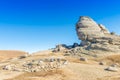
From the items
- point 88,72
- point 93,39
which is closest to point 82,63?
point 88,72

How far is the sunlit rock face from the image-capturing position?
82312mm

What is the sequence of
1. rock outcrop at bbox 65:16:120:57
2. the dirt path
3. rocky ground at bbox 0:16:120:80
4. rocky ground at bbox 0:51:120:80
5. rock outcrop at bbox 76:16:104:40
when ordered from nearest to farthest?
rocky ground at bbox 0:51:120:80 → the dirt path → rocky ground at bbox 0:16:120:80 → rock outcrop at bbox 65:16:120:57 → rock outcrop at bbox 76:16:104:40

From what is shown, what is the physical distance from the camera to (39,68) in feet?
162

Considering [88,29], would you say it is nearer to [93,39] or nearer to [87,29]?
[87,29]

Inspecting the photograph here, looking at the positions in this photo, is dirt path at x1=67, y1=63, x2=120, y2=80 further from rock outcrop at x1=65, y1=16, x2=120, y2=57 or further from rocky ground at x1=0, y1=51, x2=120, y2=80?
rock outcrop at x1=65, y1=16, x2=120, y2=57

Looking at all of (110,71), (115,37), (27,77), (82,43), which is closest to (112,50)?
(115,37)

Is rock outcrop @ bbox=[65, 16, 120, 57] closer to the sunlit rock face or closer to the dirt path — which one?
the sunlit rock face

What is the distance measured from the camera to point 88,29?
276ft

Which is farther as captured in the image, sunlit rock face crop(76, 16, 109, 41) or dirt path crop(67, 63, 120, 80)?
sunlit rock face crop(76, 16, 109, 41)

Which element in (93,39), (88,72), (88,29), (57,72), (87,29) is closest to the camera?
(57,72)

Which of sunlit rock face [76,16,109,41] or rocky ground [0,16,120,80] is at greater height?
sunlit rock face [76,16,109,41]

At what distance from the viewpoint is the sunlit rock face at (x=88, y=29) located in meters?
82.3

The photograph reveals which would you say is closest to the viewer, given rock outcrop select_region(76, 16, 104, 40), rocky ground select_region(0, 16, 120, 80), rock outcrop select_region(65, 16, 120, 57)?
rocky ground select_region(0, 16, 120, 80)

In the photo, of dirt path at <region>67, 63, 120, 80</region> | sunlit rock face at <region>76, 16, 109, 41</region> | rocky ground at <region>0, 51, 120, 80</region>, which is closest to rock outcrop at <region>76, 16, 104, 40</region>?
sunlit rock face at <region>76, 16, 109, 41</region>
